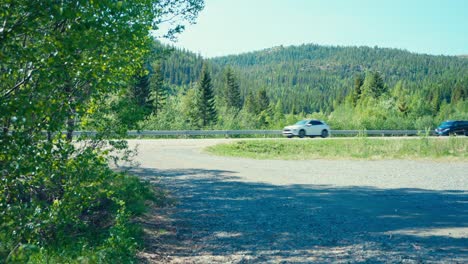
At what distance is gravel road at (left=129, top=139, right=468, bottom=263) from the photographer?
6586 millimetres

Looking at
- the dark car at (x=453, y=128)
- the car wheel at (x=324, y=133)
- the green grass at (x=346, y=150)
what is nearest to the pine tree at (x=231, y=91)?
the dark car at (x=453, y=128)

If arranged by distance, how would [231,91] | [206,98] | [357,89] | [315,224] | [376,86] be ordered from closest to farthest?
[315,224]
[206,98]
[376,86]
[231,91]
[357,89]

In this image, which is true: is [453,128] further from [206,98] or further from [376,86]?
[376,86]

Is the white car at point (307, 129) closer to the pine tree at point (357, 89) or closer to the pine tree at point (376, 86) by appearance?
the pine tree at point (376, 86)

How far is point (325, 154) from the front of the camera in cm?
2373

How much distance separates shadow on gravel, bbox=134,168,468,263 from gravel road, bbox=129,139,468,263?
2cm

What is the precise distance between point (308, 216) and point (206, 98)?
220ft

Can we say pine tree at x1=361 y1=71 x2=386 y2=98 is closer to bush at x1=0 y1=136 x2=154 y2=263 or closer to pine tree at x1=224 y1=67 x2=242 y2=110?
pine tree at x1=224 y1=67 x2=242 y2=110

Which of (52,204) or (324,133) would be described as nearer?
(52,204)

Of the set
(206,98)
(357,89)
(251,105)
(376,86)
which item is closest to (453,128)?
(206,98)

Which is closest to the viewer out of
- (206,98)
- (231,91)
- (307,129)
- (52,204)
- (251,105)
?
(52,204)

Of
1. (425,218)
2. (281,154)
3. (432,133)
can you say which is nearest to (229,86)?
(432,133)

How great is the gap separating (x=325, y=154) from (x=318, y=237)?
1667 centimetres

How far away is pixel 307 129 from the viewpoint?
3722 centimetres
